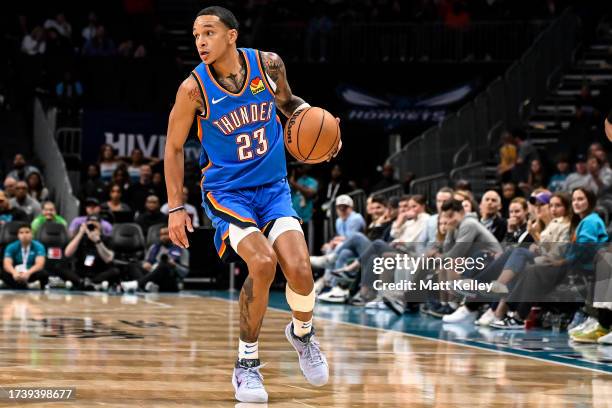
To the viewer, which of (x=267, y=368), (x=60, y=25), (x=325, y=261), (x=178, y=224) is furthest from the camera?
(x=60, y=25)

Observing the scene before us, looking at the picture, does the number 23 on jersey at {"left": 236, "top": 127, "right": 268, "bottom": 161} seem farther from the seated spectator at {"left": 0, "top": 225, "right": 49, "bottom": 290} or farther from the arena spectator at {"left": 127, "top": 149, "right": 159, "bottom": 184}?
the arena spectator at {"left": 127, "top": 149, "right": 159, "bottom": 184}

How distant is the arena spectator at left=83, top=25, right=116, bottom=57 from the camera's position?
24.9 metres

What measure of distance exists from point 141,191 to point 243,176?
14.1 meters

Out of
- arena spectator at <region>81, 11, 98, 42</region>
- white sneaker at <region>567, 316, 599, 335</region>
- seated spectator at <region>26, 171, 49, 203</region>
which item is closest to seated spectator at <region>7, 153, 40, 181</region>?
seated spectator at <region>26, 171, 49, 203</region>

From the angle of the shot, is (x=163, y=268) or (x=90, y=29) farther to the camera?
(x=90, y=29)

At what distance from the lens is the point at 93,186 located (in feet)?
69.3

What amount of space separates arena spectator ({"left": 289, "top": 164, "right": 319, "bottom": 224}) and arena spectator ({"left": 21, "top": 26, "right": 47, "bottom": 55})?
281 inches

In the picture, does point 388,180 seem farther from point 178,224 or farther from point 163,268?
point 178,224

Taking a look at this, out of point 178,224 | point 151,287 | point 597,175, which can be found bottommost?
point 151,287

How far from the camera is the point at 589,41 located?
81.1 ft

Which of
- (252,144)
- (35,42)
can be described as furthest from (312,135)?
(35,42)

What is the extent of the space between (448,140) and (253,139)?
47.9ft

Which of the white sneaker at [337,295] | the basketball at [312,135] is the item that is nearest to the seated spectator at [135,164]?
the white sneaker at [337,295]

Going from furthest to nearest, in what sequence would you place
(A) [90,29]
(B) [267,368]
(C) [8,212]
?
(A) [90,29] → (C) [8,212] → (B) [267,368]
